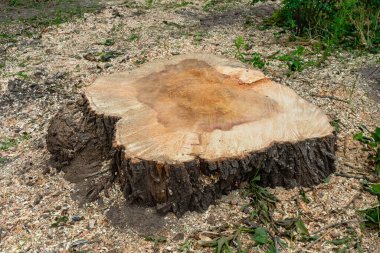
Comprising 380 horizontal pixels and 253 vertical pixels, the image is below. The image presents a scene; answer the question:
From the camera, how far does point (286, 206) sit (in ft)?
9.19

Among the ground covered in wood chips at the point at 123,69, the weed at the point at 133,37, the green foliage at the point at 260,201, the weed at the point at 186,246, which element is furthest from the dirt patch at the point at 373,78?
the weed at the point at 133,37

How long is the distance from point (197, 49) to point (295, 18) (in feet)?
4.21

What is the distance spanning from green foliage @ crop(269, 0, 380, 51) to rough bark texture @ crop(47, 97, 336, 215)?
243 cm

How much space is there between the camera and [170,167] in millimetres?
2508

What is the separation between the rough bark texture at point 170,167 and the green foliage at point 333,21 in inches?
95.6

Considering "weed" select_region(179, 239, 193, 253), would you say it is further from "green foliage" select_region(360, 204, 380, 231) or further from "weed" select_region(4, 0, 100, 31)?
"weed" select_region(4, 0, 100, 31)

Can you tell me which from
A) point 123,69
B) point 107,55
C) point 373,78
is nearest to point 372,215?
point 373,78

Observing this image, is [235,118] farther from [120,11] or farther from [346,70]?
[120,11]

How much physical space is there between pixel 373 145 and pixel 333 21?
2.28 metres

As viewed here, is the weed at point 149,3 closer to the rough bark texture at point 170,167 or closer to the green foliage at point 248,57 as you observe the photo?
the green foliage at point 248,57

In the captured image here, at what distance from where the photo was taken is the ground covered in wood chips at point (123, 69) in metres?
2.65

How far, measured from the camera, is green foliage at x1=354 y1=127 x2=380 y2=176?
305 centimetres

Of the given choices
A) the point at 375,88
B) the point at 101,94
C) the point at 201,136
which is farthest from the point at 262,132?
the point at 375,88

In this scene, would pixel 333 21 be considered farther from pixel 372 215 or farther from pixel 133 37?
pixel 372 215
